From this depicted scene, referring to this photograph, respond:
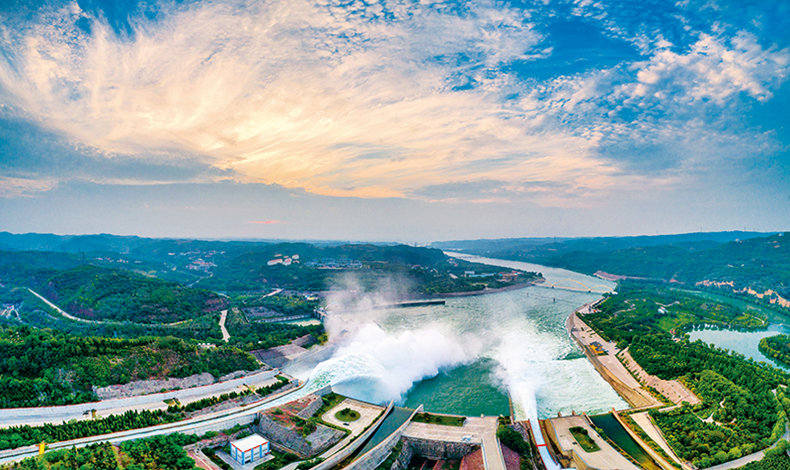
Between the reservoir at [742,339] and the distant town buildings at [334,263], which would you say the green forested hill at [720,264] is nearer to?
the reservoir at [742,339]

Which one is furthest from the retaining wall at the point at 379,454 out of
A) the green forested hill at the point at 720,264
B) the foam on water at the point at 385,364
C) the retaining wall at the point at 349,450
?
the green forested hill at the point at 720,264

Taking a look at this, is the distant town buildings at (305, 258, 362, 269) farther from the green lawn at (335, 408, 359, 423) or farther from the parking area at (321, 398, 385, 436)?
the green lawn at (335, 408, 359, 423)

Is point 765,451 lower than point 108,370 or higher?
lower

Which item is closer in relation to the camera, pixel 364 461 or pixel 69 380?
pixel 364 461

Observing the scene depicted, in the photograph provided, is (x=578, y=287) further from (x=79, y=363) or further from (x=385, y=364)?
(x=79, y=363)

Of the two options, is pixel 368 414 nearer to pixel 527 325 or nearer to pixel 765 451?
pixel 765 451

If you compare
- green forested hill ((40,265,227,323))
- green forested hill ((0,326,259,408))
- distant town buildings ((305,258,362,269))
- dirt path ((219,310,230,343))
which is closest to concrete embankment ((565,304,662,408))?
green forested hill ((0,326,259,408))

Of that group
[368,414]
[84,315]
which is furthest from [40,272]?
[368,414]
